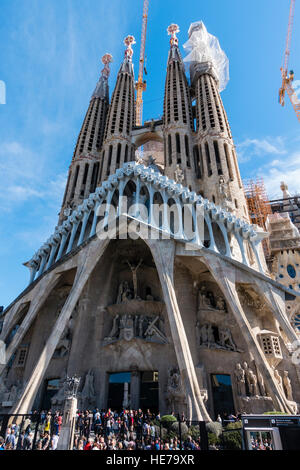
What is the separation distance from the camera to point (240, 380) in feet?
47.8

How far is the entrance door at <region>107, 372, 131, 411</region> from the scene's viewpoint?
53.6ft

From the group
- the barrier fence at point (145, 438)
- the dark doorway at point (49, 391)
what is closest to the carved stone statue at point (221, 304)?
the barrier fence at point (145, 438)

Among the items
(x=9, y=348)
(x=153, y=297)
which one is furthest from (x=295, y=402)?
(x=9, y=348)

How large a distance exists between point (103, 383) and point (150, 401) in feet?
8.81

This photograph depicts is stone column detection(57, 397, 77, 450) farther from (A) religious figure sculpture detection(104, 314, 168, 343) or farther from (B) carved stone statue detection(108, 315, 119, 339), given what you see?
(B) carved stone statue detection(108, 315, 119, 339)

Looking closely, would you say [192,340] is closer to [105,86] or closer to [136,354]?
[136,354]

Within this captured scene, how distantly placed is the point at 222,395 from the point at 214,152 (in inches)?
702

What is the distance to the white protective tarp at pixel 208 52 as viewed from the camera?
109 feet

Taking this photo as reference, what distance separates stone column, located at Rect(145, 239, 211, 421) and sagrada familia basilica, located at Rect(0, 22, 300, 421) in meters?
0.05

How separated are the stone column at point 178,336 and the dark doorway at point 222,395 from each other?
3441 millimetres

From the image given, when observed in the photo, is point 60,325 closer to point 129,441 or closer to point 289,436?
point 129,441

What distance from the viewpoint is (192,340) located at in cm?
1662

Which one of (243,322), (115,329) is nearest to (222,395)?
(243,322)

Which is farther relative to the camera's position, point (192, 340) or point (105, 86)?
point (105, 86)
